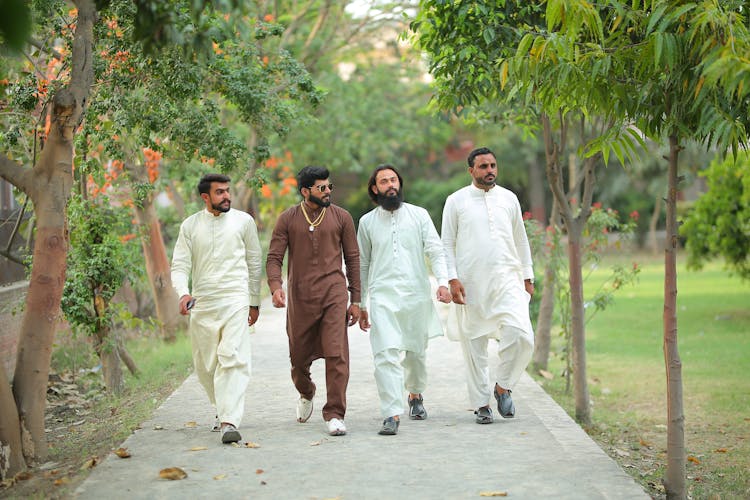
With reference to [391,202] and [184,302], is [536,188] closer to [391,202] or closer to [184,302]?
[391,202]

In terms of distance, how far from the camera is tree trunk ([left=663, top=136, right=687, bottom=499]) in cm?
623

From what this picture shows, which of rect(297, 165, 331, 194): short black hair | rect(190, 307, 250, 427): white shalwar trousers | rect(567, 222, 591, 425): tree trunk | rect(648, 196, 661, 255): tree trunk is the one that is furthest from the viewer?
rect(648, 196, 661, 255): tree trunk

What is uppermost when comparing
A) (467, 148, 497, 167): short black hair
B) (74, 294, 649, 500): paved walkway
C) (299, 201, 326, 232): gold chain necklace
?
(467, 148, 497, 167): short black hair

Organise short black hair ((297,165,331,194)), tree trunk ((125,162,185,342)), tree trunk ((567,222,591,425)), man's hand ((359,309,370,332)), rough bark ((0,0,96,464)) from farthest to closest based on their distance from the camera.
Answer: tree trunk ((125,162,185,342)) → tree trunk ((567,222,591,425)) → man's hand ((359,309,370,332)) → short black hair ((297,165,331,194)) → rough bark ((0,0,96,464))

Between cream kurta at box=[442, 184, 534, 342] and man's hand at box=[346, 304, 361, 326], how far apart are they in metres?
0.82

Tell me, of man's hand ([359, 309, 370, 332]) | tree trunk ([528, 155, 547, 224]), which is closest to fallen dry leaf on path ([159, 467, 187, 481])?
man's hand ([359, 309, 370, 332])

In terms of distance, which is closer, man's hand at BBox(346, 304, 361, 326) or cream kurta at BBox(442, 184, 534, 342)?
man's hand at BBox(346, 304, 361, 326)

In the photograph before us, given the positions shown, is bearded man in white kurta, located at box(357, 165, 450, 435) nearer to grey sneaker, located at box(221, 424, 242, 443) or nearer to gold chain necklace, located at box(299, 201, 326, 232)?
gold chain necklace, located at box(299, 201, 326, 232)

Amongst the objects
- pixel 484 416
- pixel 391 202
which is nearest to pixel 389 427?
pixel 484 416

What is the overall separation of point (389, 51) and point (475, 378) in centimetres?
2885

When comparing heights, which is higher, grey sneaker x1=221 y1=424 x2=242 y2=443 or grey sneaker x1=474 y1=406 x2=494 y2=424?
grey sneaker x1=221 y1=424 x2=242 y2=443

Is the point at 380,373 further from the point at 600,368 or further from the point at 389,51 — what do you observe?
the point at 389,51

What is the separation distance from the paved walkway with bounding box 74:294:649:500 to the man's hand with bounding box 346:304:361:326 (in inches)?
32.5

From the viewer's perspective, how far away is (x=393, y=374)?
7.54m
